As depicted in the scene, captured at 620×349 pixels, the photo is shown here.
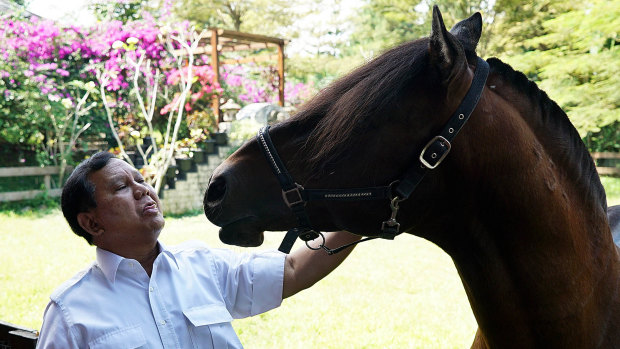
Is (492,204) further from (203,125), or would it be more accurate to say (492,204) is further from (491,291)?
(203,125)

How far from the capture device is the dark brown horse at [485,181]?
4.39 ft

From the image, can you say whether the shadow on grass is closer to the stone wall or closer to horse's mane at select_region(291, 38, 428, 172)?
the stone wall

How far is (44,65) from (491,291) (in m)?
11.0

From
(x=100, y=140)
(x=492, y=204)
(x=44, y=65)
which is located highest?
(x=492, y=204)

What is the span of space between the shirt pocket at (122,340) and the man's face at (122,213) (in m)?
0.28

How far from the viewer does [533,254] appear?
53.1 inches

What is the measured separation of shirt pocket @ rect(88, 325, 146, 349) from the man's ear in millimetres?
344

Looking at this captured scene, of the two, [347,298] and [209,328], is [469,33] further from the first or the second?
[347,298]

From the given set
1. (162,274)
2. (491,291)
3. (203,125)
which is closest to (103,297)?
(162,274)

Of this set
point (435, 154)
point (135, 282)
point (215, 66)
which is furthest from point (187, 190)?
point (435, 154)

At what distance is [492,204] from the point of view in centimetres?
135

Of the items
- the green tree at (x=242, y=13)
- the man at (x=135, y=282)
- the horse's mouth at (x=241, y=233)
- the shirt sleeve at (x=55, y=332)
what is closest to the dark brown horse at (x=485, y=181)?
the horse's mouth at (x=241, y=233)

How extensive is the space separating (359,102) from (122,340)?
98cm

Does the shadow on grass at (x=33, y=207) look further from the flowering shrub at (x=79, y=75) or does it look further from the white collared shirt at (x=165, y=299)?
the white collared shirt at (x=165, y=299)
